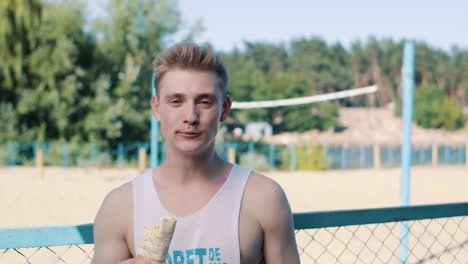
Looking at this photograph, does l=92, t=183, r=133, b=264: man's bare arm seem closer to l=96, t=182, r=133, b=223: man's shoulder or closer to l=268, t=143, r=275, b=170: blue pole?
l=96, t=182, r=133, b=223: man's shoulder

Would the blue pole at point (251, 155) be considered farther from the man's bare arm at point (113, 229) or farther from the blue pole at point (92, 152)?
the man's bare arm at point (113, 229)

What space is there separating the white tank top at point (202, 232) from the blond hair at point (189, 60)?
302mm

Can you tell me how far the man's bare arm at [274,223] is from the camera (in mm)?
1377

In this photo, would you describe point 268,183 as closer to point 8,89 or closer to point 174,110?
point 174,110

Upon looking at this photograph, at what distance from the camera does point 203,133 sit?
1351 mm

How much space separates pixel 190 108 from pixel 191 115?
2 cm

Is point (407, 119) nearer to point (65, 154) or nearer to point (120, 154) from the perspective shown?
point (65, 154)

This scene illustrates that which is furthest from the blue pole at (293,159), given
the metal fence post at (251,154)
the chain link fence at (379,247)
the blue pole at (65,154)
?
the chain link fence at (379,247)

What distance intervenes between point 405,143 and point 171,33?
75.5 ft

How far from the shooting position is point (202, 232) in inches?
52.3

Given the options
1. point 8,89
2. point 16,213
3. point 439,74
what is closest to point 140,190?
point 16,213

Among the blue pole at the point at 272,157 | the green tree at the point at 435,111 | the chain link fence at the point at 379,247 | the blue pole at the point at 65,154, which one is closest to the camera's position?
the chain link fence at the point at 379,247

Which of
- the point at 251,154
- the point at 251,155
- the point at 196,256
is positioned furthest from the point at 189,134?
the point at 251,154

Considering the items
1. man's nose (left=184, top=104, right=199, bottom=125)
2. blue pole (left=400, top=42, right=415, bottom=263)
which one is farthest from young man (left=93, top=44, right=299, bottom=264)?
blue pole (left=400, top=42, right=415, bottom=263)
